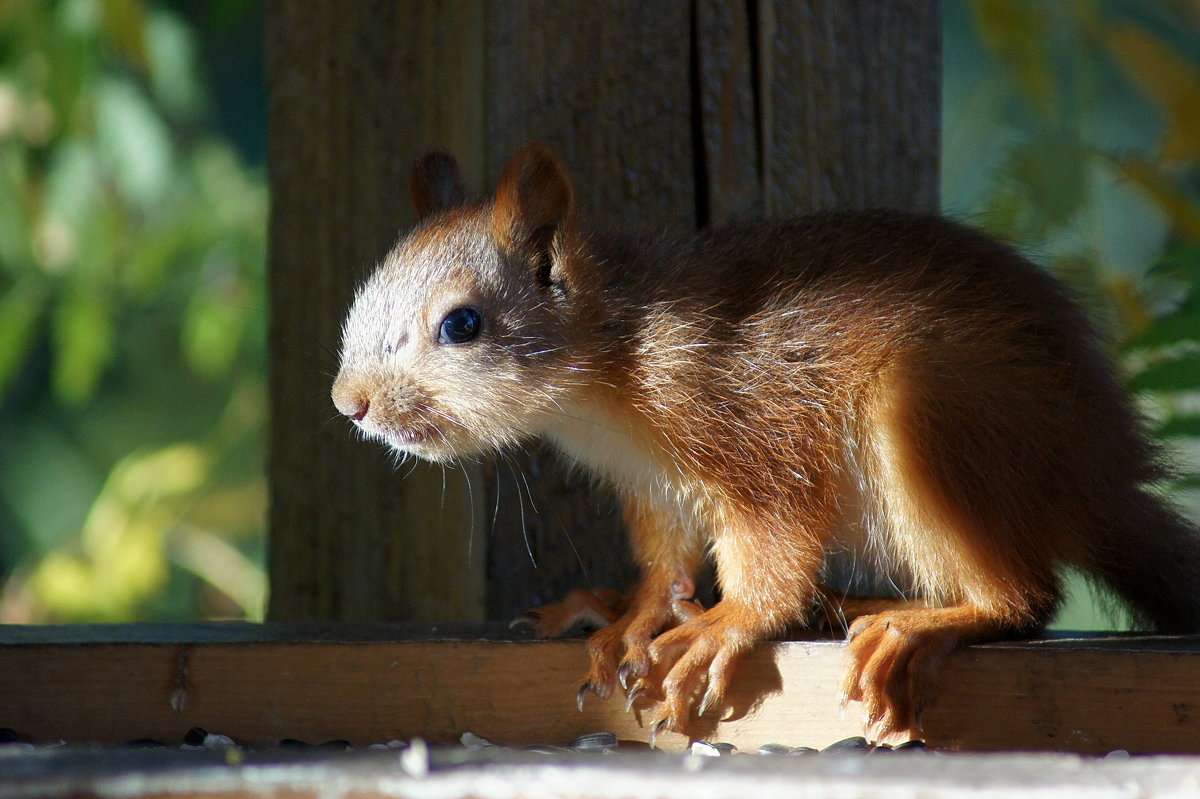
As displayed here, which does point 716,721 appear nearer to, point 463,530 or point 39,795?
point 463,530

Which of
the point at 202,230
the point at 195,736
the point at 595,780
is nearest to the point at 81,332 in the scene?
the point at 202,230

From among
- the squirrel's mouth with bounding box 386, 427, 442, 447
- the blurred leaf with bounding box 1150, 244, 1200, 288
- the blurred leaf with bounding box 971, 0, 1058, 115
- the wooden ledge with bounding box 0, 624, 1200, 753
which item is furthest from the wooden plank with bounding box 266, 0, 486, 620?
the blurred leaf with bounding box 971, 0, 1058, 115

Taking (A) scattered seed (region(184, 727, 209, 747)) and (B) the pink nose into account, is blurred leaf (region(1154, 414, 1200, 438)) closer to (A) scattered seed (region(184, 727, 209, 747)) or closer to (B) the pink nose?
(B) the pink nose

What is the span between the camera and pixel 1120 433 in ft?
7.02

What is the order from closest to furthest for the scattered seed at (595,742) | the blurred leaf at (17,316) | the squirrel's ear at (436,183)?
1. the scattered seed at (595,742)
2. the squirrel's ear at (436,183)
3. the blurred leaf at (17,316)

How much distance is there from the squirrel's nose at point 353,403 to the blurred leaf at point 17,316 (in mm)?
2739

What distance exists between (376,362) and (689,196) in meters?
0.73

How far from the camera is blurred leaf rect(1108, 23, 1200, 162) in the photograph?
10.6ft

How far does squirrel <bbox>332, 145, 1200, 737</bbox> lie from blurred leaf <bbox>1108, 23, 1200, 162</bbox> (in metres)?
1.25

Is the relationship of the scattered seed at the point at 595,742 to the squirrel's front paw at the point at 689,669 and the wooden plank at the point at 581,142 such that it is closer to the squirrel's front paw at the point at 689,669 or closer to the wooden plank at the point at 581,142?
the squirrel's front paw at the point at 689,669

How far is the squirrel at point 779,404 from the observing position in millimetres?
1987

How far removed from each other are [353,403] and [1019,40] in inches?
77.7

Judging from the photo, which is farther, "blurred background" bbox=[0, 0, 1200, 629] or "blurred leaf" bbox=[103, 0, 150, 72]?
"blurred leaf" bbox=[103, 0, 150, 72]

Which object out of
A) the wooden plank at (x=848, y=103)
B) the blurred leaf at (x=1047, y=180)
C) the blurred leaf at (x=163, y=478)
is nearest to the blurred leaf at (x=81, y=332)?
the blurred leaf at (x=163, y=478)
